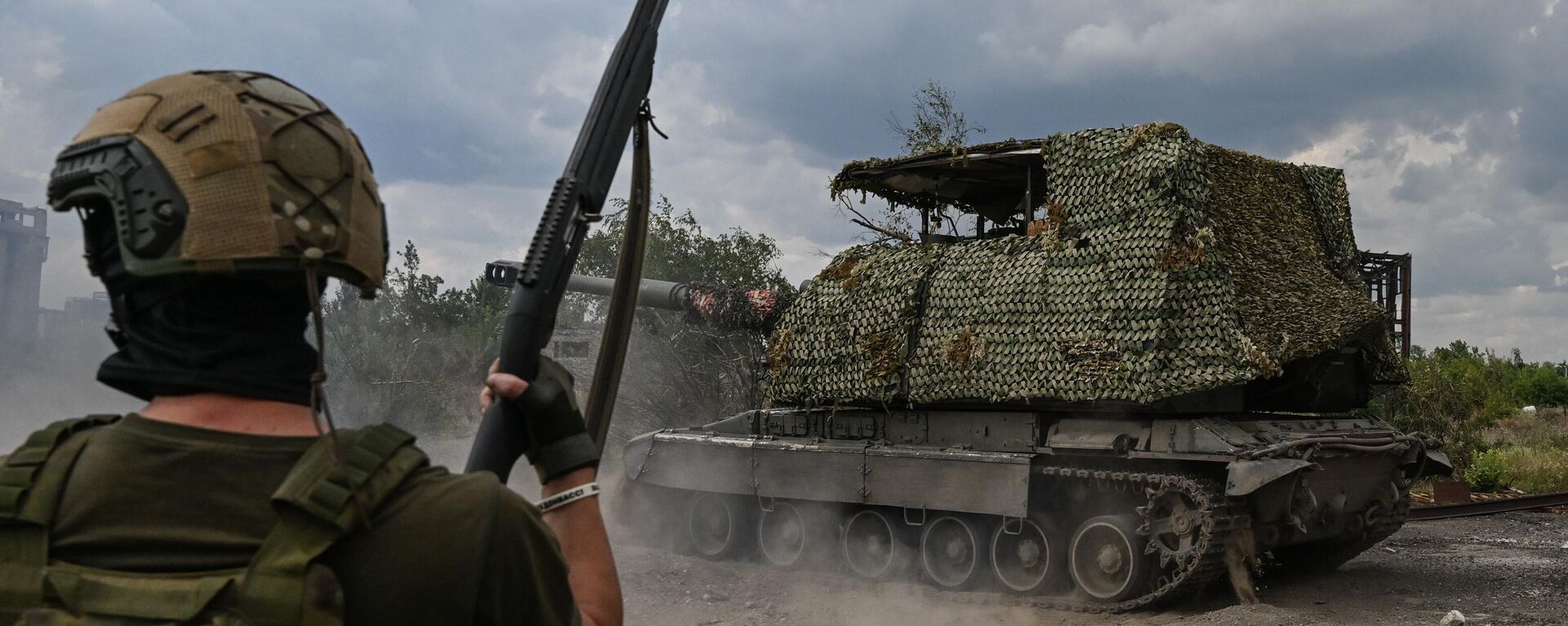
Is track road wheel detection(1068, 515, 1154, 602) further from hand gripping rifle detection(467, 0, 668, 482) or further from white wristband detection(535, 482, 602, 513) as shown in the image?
white wristband detection(535, 482, 602, 513)

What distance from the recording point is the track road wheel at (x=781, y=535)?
11.7 meters

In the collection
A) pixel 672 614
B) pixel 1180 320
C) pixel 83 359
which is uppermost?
pixel 1180 320

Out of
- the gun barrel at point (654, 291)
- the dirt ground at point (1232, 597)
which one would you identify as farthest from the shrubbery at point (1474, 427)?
the gun barrel at point (654, 291)

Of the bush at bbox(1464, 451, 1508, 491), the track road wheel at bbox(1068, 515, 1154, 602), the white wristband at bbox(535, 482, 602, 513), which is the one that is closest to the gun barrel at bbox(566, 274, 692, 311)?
the track road wheel at bbox(1068, 515, 1154, 602)

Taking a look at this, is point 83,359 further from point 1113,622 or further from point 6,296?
point 1113,622

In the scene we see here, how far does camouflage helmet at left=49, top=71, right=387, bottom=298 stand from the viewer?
162 centimetres

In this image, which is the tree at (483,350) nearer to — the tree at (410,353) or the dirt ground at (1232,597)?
the tree at (410,353)

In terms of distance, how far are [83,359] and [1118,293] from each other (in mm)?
10361

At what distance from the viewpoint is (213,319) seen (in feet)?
5.55

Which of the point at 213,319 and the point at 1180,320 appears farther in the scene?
the point at 1180,320

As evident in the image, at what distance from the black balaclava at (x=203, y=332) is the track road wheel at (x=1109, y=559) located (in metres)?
8.22

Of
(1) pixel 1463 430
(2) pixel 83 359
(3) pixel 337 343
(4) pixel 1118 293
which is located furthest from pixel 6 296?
(1) pixel 1463 430

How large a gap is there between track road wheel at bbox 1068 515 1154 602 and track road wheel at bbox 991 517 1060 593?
0.67 ft

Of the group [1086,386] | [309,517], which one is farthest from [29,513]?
[1086,386]
